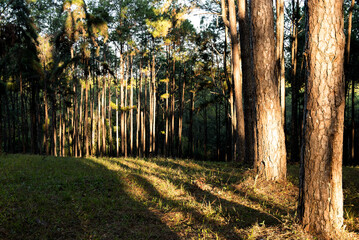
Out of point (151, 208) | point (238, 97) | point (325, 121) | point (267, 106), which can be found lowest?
point (151, 208)

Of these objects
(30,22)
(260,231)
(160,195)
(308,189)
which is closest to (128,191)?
(160,195)

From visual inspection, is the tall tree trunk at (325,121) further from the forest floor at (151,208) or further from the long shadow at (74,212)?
the long shadow at (74,212)

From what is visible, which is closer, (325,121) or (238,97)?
(325,121)

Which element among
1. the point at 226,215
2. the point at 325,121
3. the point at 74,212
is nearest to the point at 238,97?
the point at 226,215

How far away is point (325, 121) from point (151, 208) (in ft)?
11.0

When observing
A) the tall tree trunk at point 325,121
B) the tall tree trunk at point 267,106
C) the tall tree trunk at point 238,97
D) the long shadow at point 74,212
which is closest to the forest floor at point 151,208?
the long shadow at point 74,212

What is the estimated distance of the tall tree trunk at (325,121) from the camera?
3.37 metres

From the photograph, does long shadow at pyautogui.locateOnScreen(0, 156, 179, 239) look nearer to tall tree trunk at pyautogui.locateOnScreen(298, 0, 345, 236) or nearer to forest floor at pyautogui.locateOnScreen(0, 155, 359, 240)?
forest floor at pyautogui.locateOnScreen(0, 155, 359, 240)

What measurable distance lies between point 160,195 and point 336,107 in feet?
12.7

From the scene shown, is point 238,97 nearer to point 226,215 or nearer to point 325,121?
point 226,215

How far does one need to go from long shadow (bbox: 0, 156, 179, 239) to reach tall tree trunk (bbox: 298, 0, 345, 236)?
2005 millimetres

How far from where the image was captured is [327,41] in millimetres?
3443

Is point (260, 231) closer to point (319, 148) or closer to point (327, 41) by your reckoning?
point (319, 148)

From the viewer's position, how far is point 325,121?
11.2 feet
